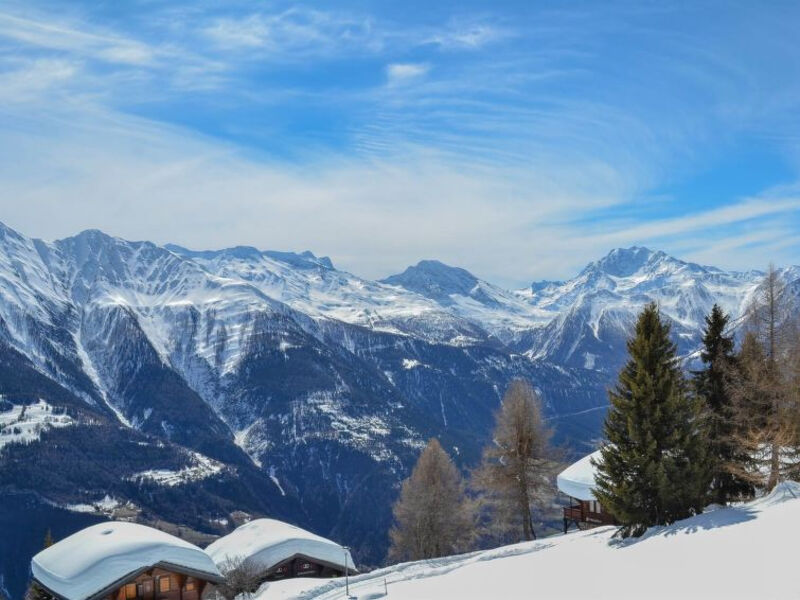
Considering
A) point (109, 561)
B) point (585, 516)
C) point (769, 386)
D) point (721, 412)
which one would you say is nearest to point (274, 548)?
point (109, 561)

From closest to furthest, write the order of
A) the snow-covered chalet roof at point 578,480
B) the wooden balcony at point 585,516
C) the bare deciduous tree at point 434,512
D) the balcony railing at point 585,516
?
the snow-covered chalet roof at point 578,480
the balcony railing at point 585,516
the wooden balcony at point 585,516
the bare deciduous tree at point 434,512

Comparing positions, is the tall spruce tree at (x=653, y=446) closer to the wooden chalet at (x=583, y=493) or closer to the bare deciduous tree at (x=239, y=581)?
the wooden chalet at (x=583, y=493)

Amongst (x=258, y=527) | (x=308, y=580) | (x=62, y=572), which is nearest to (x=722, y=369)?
(x=308, y=580)

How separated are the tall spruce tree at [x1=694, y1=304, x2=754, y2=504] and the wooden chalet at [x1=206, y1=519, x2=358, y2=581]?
40.0 m

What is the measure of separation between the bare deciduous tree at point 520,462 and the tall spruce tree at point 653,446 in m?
19.6

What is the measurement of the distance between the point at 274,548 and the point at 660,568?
169ft

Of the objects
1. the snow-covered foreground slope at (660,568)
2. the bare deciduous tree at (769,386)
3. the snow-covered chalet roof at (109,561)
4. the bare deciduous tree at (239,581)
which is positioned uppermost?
the bare deciduous tree at (769,386)

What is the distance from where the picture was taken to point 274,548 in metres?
70.8

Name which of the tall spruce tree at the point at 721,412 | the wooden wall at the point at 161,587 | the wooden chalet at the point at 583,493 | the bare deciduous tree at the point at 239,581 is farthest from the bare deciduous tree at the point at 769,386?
the wooden wall at the point at 161,587

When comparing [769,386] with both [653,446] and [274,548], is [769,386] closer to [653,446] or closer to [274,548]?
[653,446]

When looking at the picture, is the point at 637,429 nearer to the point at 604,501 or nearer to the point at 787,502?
the point at 604,501

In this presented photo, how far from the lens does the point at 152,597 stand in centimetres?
5466

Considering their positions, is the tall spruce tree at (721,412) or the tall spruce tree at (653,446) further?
the tall spruce tree at (721,412)

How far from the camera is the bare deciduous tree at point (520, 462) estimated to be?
55500mm
